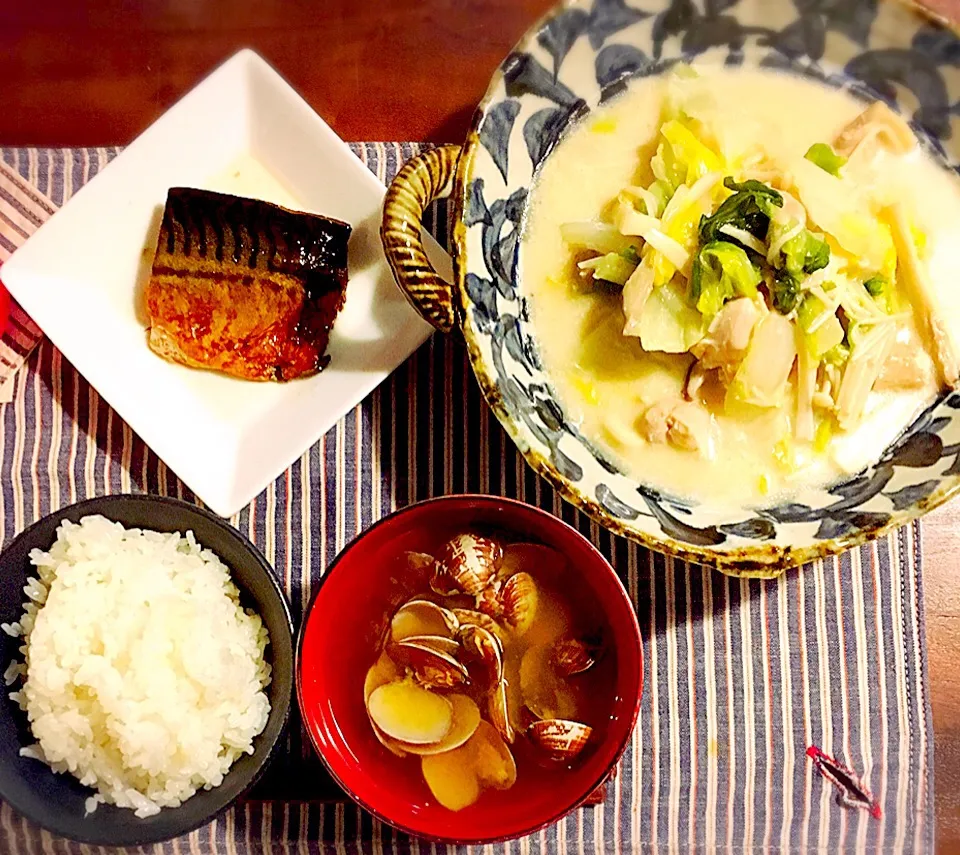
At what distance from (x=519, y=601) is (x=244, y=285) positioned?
0.60 meters

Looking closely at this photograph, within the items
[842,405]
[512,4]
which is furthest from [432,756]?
[512,4]

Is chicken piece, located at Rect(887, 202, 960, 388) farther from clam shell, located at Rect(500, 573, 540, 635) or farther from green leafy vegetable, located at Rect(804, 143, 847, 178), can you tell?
clam shell, located at Rect(500, 573, 540, 635)

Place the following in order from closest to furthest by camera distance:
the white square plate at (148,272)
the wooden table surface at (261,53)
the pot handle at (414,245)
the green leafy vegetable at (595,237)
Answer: the pot handle at (414,245), the green leafy vegetable at (595,237), the white square plate at (148,272), the wooden table surface at (261,53)

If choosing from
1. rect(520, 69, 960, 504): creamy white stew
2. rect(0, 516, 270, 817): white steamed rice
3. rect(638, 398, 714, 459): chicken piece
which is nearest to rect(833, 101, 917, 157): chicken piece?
rect(520, 69, 960, 504): creamy white stew

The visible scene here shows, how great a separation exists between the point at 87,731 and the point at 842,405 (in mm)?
1034

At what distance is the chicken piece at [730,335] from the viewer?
1.16 meters

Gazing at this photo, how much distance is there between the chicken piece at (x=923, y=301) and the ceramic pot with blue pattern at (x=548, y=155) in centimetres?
5

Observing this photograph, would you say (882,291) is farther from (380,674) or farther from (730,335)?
(380,674)

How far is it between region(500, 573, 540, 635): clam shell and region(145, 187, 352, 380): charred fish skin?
409mm

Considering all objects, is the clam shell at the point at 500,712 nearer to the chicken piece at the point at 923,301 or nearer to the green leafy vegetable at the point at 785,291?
the green leafy vegetable at the point at 785,291

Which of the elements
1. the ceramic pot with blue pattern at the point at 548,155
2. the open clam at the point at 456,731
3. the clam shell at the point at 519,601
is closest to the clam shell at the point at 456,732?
the open clam at the point at 456,731

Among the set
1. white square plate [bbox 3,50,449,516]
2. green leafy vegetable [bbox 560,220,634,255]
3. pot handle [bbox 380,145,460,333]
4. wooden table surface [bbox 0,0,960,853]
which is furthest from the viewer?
wooden table surface [bbox 0,0,960,853]

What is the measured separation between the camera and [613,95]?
129 centimetres

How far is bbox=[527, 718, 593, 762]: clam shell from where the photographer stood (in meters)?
1.20
